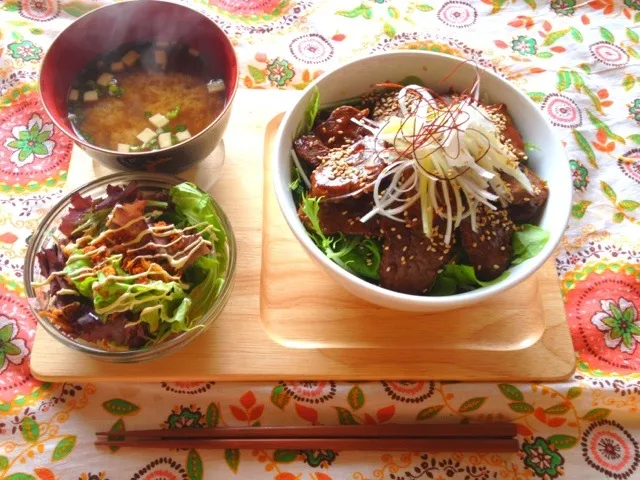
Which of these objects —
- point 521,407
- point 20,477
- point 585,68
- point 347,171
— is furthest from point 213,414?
point 585,68

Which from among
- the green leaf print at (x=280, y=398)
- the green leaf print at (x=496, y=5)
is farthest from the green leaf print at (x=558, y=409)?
the green leaf print at (x=496, y=5)

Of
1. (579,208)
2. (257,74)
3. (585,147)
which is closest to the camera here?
(579,208)

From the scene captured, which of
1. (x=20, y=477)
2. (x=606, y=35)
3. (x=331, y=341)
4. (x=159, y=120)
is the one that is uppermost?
(x=606, y=35)

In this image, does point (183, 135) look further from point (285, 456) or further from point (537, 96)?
point (537, 96)

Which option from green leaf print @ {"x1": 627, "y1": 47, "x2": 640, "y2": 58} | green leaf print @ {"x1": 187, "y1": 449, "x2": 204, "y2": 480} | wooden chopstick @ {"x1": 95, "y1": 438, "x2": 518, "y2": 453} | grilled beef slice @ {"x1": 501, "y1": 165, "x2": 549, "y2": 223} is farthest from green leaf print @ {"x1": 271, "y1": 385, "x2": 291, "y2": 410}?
green leaf print @ {"x1": 627, "y1": 47, "x2": 640, "y2": 58}

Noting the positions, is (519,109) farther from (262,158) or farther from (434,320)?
(262,158)

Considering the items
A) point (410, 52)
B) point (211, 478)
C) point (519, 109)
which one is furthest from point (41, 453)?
point (519, 109)

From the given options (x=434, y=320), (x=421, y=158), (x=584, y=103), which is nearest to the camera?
(x=421, y=158)
